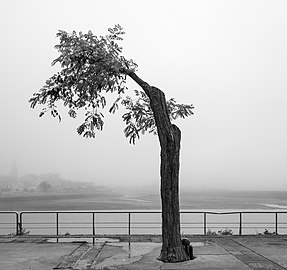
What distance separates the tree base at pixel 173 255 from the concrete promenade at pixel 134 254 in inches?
9.9

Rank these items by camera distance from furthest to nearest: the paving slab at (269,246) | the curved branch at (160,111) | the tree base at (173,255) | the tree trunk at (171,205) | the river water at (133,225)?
the river water at (133,225), the curved branch at (160,111), the paving slab at (269,246), the tree trunk at (171,205), the tree base at (173,255)

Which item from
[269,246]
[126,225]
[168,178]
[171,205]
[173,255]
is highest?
[168,178]

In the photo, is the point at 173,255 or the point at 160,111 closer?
the point at 173,255

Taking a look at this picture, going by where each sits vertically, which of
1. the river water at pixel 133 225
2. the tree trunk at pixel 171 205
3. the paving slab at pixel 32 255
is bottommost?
the river water at pixel 133 225

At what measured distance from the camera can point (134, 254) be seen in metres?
15.5

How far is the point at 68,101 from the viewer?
16844 mm

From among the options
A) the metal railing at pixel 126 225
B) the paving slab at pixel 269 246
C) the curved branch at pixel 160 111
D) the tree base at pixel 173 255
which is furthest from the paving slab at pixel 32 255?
the paving slab at pixel 269 246

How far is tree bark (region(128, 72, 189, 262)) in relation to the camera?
1464 cm

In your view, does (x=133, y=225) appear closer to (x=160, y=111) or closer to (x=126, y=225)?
(x=126, y=225)

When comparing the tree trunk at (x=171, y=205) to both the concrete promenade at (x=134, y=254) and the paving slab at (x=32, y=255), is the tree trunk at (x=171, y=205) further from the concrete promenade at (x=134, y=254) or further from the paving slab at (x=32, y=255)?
Answer: the paving slab at (x=32, y=255)

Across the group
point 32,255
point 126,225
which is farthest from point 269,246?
point 126,225

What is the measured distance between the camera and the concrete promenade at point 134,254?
13742mm

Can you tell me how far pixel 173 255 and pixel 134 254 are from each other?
5.13 feet

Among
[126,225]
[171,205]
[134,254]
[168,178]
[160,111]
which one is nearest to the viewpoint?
[171,205]
